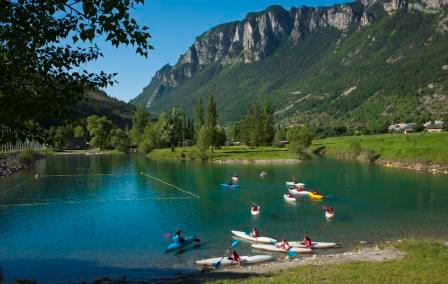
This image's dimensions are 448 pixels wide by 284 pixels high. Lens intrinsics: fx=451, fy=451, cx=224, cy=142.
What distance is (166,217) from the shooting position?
58312mm

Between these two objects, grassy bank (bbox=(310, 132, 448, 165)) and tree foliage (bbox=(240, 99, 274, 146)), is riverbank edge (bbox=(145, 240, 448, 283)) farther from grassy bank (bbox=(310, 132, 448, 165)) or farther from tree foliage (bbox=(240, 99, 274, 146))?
tree foliage (bbox=(240, 99, 274, 146))

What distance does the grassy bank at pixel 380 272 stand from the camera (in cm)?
2505

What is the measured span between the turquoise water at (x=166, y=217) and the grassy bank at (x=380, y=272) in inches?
391

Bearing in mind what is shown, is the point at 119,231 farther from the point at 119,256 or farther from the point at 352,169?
the point at 352,169

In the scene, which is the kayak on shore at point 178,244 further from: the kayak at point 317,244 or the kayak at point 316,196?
the kayak at point 316,196

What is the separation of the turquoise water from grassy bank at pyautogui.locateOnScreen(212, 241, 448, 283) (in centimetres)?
994

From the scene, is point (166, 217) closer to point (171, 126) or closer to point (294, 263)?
point (294, 263)

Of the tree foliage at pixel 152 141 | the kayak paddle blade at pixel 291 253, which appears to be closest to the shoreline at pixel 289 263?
the kayak paddle blade at pixel 291 253

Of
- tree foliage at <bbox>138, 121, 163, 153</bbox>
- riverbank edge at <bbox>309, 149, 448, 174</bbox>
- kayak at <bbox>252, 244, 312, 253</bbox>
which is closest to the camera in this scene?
kayak at <bbox>252, 244, 312, 253</bbox>

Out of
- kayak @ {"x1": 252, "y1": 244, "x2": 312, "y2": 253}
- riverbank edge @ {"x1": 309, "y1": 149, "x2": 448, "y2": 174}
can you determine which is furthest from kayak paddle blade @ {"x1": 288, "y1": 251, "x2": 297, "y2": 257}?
riverbank edge @ {"x1": 309, "y1": 149, "x2": 448, "y2": 174}

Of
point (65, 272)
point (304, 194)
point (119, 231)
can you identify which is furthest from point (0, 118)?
point (304, 194)

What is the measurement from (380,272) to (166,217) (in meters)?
35.3

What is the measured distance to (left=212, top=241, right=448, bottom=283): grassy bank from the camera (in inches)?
986

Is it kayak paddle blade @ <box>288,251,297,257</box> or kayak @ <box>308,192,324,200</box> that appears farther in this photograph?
kayak @ <box>308,192,324,200</box>
